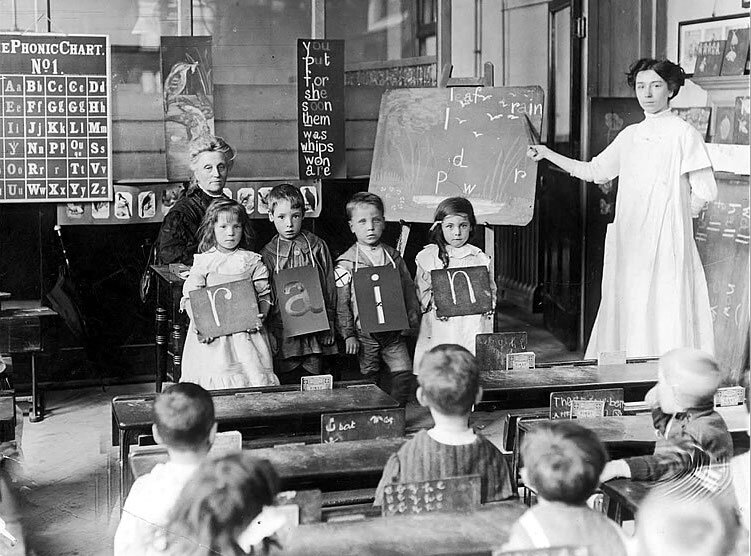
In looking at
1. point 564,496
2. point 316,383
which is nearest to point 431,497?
point 564,496

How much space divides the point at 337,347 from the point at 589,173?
1.38 metres

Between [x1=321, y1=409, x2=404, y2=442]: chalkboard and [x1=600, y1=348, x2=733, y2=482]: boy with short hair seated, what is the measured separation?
0.62 metres

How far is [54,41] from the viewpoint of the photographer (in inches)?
203

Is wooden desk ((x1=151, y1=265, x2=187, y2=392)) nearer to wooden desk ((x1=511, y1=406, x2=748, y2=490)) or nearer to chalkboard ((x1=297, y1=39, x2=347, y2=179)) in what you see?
chalkboard ((x1=297, y1=39, x2=347, y2=179))

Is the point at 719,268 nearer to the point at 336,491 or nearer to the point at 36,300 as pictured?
the point at 336,491

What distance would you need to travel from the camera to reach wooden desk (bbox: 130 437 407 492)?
267 centimetres

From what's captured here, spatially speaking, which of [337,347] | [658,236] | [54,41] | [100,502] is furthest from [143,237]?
[658,236]

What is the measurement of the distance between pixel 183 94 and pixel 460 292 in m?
1.90

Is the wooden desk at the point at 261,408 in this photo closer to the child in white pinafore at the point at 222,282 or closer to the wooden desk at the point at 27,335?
the child in white pinafore at the point at 222,282

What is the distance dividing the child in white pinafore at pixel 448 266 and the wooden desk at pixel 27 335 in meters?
1.61

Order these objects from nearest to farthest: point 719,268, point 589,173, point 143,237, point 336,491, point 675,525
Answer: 1. point 675,525
2. point 336,491
3. point 719,268
4. point 589,173
5. point 143,237

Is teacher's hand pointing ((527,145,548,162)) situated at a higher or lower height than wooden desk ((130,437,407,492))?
higher

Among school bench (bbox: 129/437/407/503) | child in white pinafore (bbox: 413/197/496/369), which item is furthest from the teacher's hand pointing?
school bench (bbox: 129/437/407/503)

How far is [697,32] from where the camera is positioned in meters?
4.50
